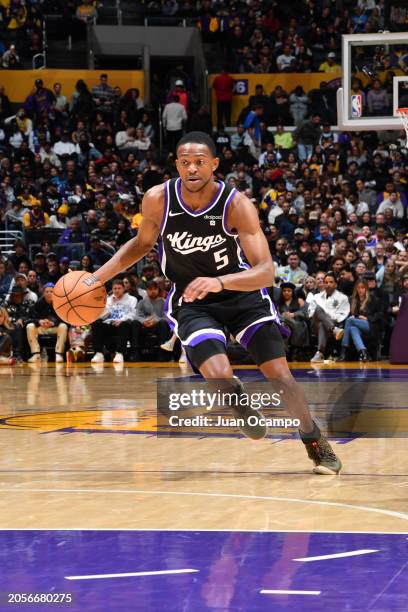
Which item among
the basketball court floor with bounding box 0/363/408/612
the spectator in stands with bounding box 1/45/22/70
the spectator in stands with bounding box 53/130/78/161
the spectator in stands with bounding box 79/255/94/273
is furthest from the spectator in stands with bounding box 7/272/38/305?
the spectator in stands with bounding box 1/45/22/70

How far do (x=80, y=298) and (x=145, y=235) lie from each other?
614mm

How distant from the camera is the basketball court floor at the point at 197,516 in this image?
13.8ft

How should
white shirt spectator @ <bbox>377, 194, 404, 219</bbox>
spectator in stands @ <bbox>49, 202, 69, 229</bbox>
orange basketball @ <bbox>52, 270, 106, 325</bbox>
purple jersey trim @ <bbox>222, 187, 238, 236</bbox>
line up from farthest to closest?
spectator in stands @ <bbox>49, 202, 69, 229</bbox>, white shirt spectator @ <bbox>377, 194, 404, 219</bbox>, orange basketball @ <bbox>52, 270, 106, 325</bbox>, purple jersey trim @ <bbox>222, 187, 238, 236</bbox>

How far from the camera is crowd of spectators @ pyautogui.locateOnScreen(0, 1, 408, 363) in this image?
1762 centimetres

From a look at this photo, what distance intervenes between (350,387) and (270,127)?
13991 millimetres

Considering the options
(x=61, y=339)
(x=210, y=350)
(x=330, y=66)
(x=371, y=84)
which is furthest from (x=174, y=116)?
(x=210, y=350)

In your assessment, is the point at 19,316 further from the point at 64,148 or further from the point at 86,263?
the point at 64,148

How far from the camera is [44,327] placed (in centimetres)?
1836

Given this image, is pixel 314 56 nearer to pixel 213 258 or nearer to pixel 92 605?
pixel 213 258

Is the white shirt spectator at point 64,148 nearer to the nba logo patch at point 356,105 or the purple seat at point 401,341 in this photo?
the nba logo patch at point 356,105

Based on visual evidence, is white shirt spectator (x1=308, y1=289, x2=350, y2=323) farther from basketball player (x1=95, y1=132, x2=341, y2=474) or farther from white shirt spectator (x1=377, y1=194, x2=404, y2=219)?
basketball player (x1=95, y1=132, x2=341, y2=474)

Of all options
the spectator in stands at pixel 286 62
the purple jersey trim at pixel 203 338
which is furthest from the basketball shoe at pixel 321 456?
the spectator in stands at pixel 286 62

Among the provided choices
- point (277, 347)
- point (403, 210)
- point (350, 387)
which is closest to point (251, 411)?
point (277, 347)

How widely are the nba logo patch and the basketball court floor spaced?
7045 mm
